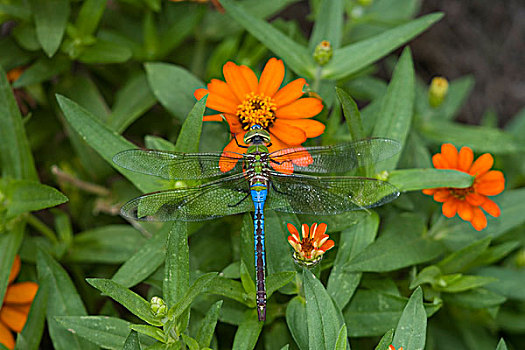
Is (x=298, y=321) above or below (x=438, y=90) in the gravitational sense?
below

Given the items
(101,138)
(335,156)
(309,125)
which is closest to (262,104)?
(309,125)

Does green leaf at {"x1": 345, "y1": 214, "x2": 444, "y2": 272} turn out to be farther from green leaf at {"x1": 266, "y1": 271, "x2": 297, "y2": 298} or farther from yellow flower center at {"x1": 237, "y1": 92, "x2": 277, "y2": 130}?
yellow flower center at {"x1": 237, "y1": 92, "x2": 277, "y2": 130}

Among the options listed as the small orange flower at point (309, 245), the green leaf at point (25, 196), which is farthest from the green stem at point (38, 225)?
the small orange flower at point (309, 245)

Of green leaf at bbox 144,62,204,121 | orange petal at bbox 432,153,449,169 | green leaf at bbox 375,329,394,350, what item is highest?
green leaf at bbox 144,62,204,121

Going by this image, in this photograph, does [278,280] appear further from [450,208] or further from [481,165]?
[481,165]

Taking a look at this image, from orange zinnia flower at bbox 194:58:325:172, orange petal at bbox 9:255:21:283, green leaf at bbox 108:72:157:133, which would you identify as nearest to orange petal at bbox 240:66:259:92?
orange zinnia flower at bbox 194:58:325:172

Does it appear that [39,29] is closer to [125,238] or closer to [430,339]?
[125,238]

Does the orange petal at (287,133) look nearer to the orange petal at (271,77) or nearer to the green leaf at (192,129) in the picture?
the orange petal at (271,77)
